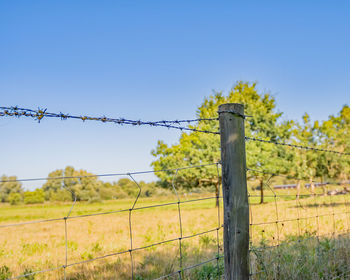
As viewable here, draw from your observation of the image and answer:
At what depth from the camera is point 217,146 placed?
19.6 meters

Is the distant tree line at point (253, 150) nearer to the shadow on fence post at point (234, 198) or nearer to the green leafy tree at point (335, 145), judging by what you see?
the green leafy tree at point (335, 145)

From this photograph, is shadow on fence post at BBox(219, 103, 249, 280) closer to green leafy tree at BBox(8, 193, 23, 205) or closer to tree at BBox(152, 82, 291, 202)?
tree at BBox(152, 82, 291, 202)

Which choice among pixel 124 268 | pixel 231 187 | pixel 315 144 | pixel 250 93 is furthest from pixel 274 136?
pixel 231 187

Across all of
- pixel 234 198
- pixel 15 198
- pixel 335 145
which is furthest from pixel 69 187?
pixel 15 198

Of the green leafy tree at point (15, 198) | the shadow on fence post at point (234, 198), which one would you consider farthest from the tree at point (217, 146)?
the green leafy tree at point (15, 198)

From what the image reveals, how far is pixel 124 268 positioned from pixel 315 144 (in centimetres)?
2409

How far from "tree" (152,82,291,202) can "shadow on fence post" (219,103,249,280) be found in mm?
16337

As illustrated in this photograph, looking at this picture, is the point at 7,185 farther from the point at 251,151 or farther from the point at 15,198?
the point at 15,198

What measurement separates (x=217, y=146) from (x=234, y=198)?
1712 centimetres

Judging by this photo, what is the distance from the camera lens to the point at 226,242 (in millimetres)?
2602

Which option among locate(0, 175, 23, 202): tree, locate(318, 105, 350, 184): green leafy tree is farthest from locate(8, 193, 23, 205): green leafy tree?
locate(318, 105, 350, 184): green leafy tree

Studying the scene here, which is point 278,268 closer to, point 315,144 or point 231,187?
point 231,187

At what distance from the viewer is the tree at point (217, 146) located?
19688mm

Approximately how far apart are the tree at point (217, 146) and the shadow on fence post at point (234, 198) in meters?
16.3
